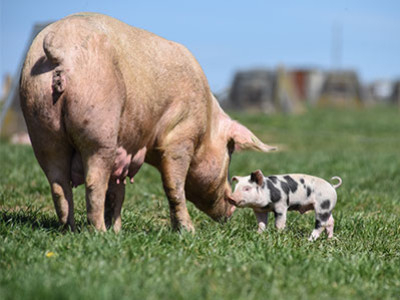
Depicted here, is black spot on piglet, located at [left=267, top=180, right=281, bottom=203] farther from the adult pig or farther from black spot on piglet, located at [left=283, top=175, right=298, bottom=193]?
the adult pig

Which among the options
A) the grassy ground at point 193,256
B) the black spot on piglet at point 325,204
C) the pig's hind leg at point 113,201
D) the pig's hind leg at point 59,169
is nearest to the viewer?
the grassy ground at point 193,256

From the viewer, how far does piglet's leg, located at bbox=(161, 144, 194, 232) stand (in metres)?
4.99

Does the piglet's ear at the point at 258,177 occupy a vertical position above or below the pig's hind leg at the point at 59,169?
below

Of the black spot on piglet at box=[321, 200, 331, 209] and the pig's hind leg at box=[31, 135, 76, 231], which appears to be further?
the black spot on piglet at box=[321, 200, 331, 209]

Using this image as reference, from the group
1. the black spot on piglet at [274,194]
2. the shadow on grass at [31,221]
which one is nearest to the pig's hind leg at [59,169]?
the shadow on grass at [31,221]

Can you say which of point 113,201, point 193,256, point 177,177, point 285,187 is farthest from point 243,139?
point 193,256

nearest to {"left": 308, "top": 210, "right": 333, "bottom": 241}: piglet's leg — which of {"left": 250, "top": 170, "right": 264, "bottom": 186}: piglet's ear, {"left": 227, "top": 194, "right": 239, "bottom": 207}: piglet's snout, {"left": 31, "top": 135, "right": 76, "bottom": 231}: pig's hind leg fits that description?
{"left": 250, "top": 170, "right": 264, "bottom": 186}: piglet's ear

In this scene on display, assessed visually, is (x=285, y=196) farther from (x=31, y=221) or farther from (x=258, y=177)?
(x=31, y=221)

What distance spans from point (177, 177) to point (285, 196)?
2.96 feet

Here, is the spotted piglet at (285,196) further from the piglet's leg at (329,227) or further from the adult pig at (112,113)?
the adult pig at (112,113)

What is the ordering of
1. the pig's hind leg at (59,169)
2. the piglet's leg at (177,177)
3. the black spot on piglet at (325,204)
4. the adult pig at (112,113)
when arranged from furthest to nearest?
the black spot on piglet at (325,204), the piglet's leg at (177,177), the pig's hind leg at (59,169), the adult pig at (112,113)

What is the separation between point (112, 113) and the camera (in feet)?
13.8

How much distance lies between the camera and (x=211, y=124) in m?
5.45

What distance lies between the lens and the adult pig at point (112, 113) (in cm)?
411
